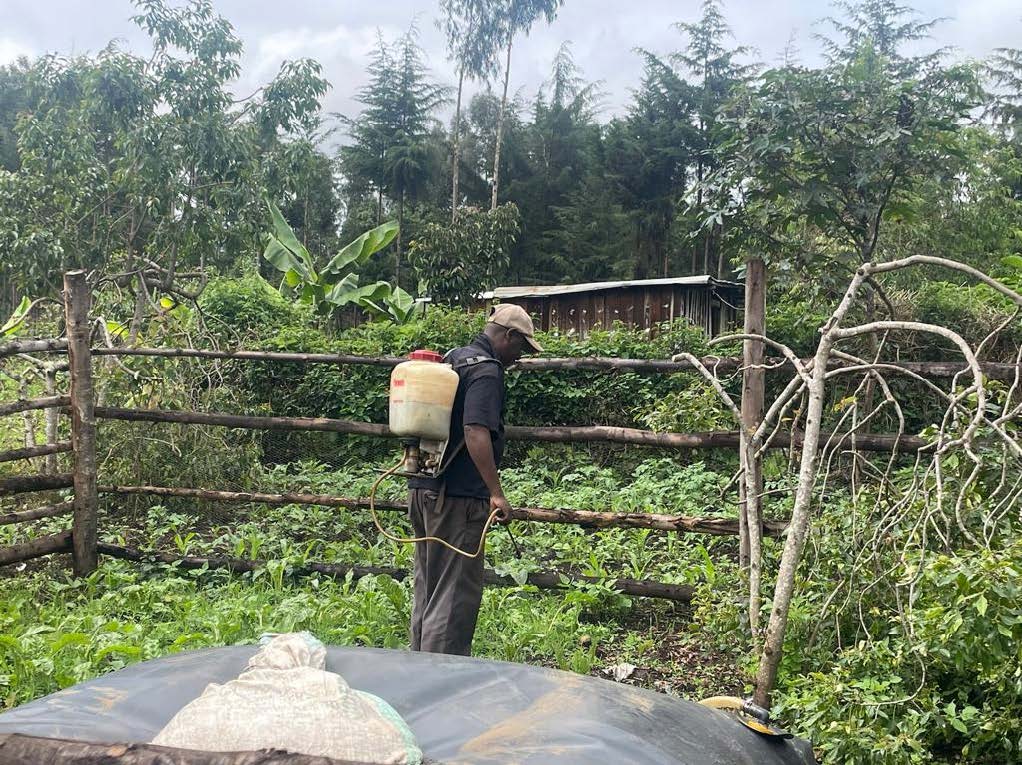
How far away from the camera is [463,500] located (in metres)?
3.66

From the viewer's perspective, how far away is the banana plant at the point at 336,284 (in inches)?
445

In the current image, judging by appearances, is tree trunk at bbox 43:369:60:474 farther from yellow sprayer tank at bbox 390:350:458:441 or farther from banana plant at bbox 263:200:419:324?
banana plant at bbox 263:200:419:324

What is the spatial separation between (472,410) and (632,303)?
12340mm

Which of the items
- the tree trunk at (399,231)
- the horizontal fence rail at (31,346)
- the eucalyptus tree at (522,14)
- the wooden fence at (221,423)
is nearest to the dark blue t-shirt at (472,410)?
the wooden fence at (221,423)

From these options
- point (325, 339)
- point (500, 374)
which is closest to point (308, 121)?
point (325, 339)

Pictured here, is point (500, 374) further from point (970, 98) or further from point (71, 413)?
point (970, 98)

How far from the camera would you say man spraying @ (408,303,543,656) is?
11.7 feet

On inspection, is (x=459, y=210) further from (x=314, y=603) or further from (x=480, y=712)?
(x=480, y=712)

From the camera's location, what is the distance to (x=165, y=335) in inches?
291

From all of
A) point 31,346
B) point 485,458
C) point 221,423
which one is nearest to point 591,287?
point 221,423

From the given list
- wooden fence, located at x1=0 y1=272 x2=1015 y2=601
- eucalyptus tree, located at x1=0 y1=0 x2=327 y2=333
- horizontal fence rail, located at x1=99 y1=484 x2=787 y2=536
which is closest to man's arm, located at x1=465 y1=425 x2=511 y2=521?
horizontal fence rail, located at x1=99 y1=484 x2=787 y2=536

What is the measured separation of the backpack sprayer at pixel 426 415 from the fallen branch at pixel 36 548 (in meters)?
2.53

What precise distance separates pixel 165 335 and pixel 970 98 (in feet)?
26.0

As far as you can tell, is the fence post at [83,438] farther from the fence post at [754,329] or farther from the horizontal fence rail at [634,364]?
the fence post at [754,329]
